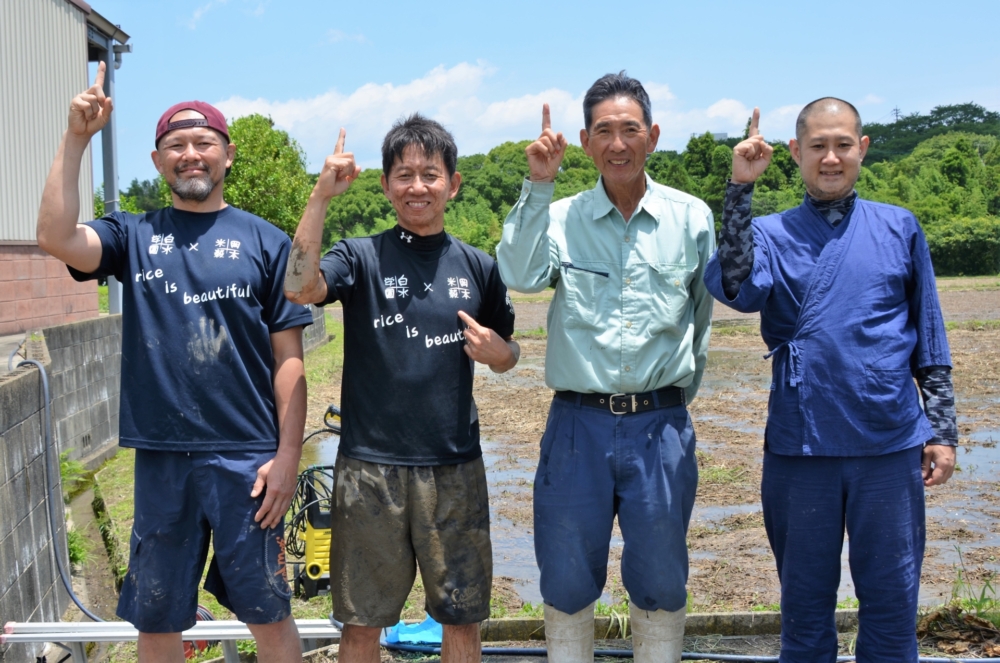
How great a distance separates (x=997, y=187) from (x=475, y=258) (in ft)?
170

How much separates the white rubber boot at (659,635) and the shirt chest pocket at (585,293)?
1001 mm

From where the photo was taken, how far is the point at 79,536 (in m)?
5.98

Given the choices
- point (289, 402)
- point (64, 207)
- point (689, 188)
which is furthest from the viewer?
point (689, 188)

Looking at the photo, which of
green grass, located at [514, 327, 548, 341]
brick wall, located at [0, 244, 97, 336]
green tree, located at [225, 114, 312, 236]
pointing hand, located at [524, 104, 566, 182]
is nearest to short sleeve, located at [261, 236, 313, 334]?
pointing hand, located at [524, 104, 566, 182]

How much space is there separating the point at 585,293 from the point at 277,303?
3.44 feet

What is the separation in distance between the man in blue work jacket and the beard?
1688 mm

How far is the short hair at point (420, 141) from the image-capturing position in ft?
10.1

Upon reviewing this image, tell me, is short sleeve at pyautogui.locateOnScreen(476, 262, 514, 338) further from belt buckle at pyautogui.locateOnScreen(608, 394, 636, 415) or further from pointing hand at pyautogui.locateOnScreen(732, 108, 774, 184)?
pointing hand at pyautogui.locateOnScreen(732, 108, 774, 184)

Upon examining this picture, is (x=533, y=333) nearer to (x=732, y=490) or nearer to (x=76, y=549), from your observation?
(x=732, y=490)

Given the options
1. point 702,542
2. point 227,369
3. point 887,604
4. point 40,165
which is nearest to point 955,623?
point 887,604

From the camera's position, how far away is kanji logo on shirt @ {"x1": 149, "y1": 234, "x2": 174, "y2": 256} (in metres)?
2.97

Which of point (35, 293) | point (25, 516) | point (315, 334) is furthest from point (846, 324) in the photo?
point (315, 334)

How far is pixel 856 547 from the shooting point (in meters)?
3.03

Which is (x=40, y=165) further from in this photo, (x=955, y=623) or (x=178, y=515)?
(x=955, y=623)
